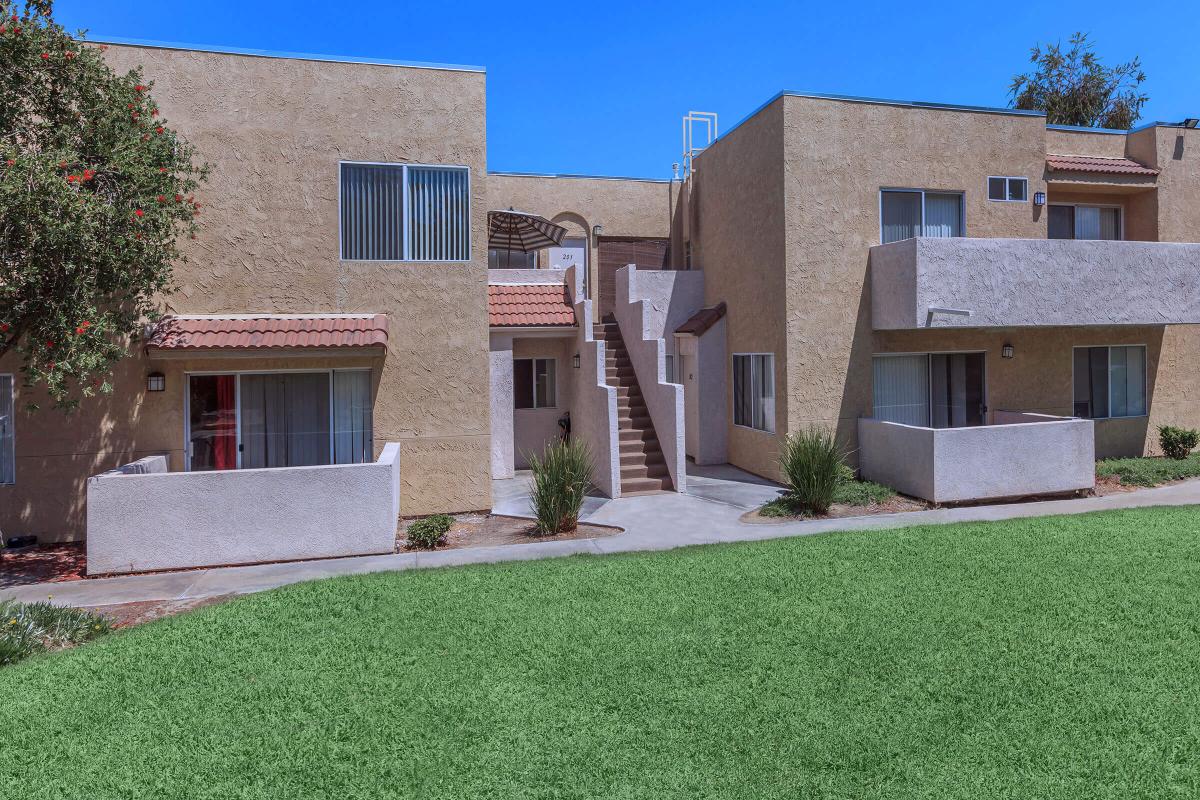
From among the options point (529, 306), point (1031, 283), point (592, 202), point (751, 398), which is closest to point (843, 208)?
point (1031, 283)

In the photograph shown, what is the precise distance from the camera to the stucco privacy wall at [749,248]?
15.5 m

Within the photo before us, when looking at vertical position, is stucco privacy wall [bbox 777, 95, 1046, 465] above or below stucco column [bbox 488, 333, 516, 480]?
above

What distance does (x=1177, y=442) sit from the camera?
17.1 metres

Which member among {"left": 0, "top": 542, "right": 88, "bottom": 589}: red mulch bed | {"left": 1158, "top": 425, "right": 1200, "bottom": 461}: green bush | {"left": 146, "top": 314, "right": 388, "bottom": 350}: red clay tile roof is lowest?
{"left": 0, "top": 542, "right": 88, "bottom": 589}: red mulch bed

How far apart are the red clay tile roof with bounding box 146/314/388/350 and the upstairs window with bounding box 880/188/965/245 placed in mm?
10732

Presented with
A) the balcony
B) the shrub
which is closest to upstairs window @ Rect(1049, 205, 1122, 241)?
the balcony

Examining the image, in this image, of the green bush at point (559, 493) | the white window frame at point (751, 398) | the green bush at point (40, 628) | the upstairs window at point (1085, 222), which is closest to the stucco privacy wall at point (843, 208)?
the white window frame at point (751, 398)

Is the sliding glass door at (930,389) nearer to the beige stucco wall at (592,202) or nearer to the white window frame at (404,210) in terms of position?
the white window frame at (404,210)

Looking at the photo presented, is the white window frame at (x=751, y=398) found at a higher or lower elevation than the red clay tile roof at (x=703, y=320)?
lower

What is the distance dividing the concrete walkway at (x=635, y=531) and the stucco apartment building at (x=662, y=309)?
0.73m

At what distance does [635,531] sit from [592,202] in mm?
13818

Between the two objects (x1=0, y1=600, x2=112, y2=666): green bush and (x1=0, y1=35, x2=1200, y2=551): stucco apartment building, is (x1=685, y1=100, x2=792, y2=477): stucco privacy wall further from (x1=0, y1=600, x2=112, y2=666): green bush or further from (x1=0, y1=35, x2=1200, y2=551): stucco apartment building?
(x1=0, y1=600, x2=112, y2=666): green bush

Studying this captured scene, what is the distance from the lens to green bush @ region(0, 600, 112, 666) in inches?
282

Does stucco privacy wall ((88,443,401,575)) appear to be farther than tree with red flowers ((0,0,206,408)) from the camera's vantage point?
Yes
